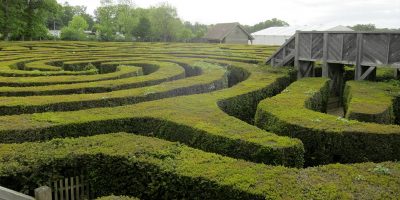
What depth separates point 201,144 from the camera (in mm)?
9773

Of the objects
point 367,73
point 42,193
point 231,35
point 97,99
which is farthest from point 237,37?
point 42,193

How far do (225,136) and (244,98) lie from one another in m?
5.64

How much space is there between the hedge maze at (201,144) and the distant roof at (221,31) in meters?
60.5

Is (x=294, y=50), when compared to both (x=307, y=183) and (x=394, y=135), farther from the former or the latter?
(x=307, y=183)

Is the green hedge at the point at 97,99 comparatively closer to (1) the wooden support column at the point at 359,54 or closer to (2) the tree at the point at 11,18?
(1) the wooden support column at the point at 359,54

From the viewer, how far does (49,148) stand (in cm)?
870

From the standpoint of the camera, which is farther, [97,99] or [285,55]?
[285,55]

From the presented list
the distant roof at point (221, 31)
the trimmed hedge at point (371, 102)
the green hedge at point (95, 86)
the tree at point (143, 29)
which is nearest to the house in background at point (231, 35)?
the distant roof at point (221, 31)

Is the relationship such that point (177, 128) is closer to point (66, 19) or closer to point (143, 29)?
point (143, 29)

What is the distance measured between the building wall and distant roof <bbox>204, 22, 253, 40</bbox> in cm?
86

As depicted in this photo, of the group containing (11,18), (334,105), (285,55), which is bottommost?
(334,105)

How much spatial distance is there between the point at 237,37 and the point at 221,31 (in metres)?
3.37

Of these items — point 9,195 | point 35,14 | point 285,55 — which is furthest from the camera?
point 35,14

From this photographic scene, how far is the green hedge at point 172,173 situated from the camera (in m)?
6.82
